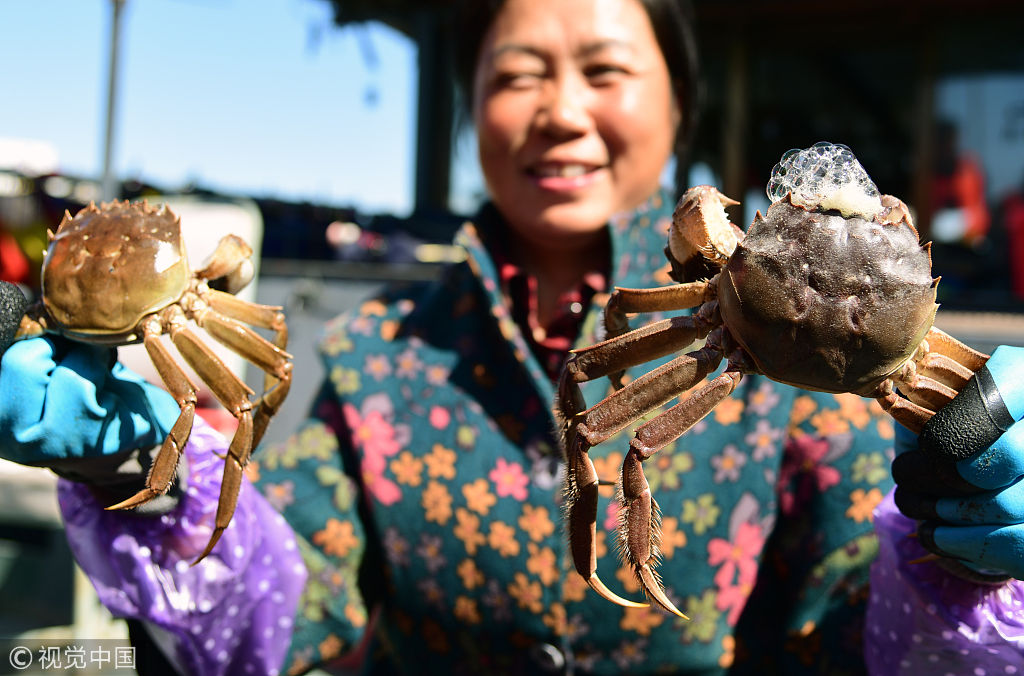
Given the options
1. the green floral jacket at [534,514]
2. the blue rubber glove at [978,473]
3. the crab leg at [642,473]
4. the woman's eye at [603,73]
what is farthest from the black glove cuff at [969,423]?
the woman's eye at [603,73]

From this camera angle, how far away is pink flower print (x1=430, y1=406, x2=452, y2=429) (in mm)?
1756

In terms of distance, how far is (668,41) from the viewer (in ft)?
5.90

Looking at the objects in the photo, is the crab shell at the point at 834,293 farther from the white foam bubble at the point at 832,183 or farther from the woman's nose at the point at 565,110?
the woman's nose at the point at 565,110

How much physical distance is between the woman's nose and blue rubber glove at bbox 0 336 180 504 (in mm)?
881

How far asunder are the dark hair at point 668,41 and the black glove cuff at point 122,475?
1.17 m

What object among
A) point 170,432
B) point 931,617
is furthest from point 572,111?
point 931,617

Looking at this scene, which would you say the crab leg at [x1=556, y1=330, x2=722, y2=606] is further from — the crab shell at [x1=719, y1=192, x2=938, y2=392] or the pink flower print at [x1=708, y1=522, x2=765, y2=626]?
the pink flower print at [x1=708, y1=522, x2=765, y2=626]

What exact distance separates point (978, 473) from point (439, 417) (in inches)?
41.5

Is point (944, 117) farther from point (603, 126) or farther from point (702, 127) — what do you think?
point (603, 126)

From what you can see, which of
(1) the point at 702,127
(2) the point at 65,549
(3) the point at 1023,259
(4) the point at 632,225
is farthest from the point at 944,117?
(2) the point at 65,549

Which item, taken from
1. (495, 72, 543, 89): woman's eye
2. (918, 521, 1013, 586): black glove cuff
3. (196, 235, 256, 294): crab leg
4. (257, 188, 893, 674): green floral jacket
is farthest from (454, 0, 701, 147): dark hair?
(918, 521, 1013, 586): black glove cuff

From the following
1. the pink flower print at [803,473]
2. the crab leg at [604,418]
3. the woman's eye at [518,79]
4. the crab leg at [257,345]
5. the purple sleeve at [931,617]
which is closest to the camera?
the crab leg at [604,418]

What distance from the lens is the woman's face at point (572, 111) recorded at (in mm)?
1634

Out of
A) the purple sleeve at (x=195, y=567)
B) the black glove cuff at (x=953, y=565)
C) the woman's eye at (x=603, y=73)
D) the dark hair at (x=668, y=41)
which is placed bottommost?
the purple sleeve at (x=195, y=567)
